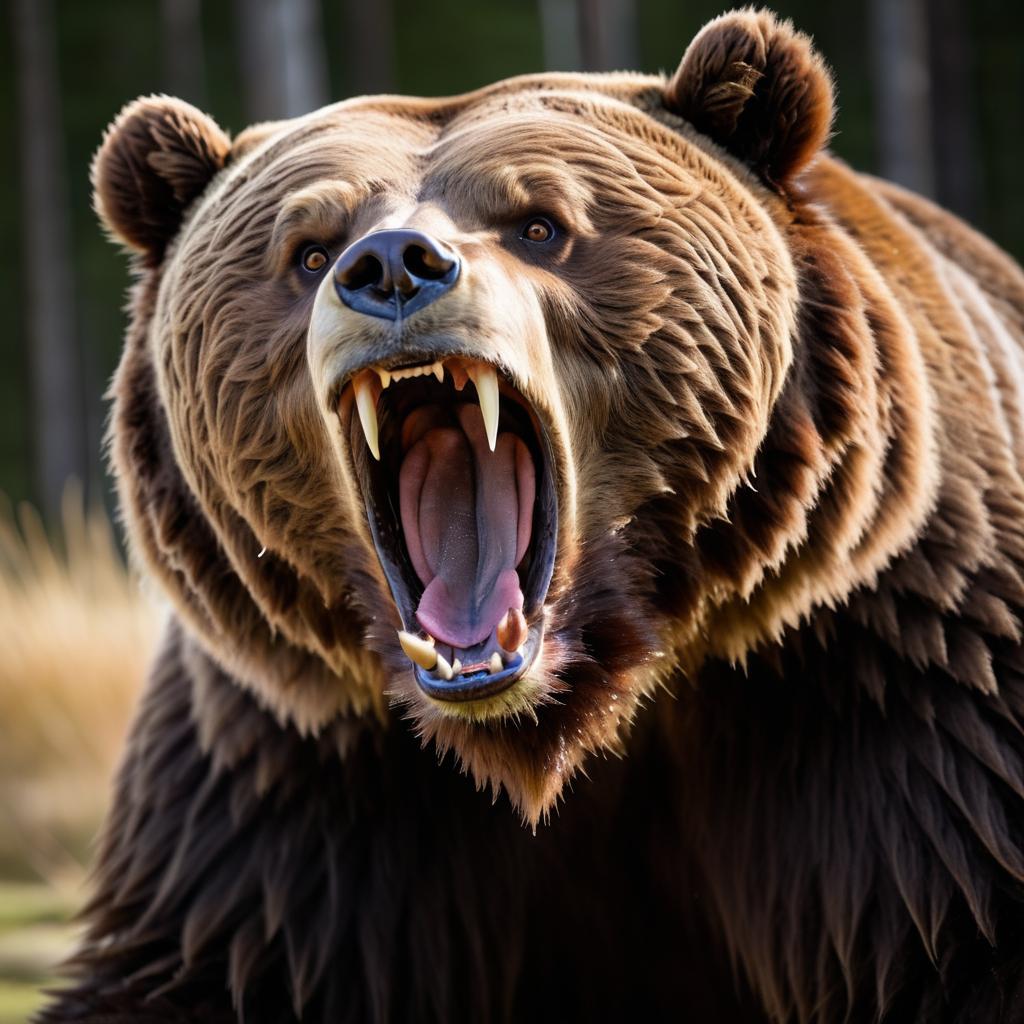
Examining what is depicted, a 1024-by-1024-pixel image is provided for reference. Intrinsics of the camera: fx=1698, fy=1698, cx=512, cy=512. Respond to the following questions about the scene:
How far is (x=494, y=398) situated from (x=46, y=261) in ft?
74.6

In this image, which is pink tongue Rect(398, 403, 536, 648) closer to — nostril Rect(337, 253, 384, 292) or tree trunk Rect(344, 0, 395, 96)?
nostril Rect(337, 253, 384, 292)

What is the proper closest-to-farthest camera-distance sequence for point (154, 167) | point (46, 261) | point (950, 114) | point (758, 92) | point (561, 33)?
point (758, 92) < point (154, 167) < point (950, 114) < point (46, 261) < point (561, 33)

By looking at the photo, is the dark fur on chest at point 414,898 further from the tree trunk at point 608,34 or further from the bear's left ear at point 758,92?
the tree trunk at point 608,34

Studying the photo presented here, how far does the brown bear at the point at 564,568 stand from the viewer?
10.2 ft

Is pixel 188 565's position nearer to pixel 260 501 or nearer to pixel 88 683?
pixel 260 501

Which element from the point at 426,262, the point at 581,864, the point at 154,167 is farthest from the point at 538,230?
the point at 581,864

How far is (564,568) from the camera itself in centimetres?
309

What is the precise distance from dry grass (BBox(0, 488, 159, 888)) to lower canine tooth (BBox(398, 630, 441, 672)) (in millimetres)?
4193

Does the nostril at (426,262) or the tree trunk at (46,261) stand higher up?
the nostril at (426,262)

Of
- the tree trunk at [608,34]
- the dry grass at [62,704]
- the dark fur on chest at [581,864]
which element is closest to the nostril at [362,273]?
the dark fur on chest at [581,864]

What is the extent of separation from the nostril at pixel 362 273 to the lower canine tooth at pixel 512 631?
62 cm

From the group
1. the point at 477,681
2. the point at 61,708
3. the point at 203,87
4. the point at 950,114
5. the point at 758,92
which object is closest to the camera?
the point at 477,681

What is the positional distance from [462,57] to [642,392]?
28.6 meters

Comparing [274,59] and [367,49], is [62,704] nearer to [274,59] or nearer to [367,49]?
[274,59]
